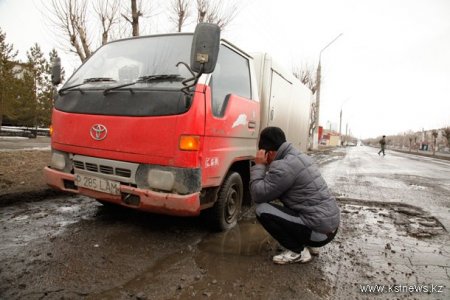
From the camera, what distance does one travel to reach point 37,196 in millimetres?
4984

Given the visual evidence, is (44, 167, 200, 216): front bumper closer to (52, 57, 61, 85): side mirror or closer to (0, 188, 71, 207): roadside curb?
(52, 57, 61, 85): side mirror

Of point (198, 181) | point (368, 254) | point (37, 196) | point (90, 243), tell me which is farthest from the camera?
point (37, 196)

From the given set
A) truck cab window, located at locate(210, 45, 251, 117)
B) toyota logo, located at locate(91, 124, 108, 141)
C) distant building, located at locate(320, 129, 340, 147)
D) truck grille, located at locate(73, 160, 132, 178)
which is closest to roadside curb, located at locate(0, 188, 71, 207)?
truck grille, located at locate(73, 160, 132, 178)

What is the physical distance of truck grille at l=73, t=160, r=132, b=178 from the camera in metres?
3.17

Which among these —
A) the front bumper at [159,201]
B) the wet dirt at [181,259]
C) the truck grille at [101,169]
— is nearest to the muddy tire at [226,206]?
the wet dirt at [181,259]

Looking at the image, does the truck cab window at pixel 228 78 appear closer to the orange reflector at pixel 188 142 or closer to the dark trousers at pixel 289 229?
the orange reflector at pixel 188 142

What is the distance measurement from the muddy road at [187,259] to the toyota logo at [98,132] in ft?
3.51

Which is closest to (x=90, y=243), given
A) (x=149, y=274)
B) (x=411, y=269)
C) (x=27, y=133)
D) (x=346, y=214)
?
(x=149, y=274)

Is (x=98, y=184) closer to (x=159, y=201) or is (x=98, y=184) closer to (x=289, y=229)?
(x=159, y=201)

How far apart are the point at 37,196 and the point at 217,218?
10.0ft

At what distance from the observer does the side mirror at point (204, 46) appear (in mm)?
2895

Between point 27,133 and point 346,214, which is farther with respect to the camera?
point 27,133

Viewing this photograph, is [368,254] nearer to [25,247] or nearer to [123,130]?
[123,130]

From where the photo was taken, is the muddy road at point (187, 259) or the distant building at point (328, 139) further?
the distant building at point (328, 139)
